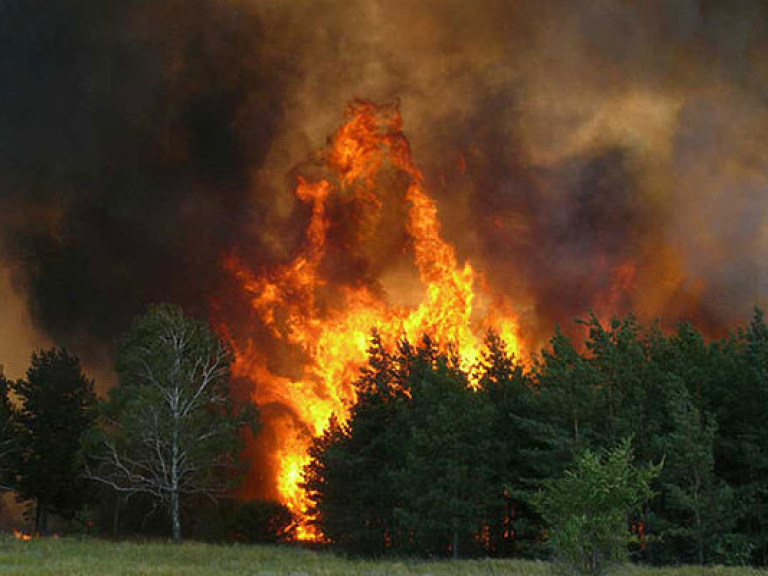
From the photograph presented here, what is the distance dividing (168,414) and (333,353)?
29.3 meters

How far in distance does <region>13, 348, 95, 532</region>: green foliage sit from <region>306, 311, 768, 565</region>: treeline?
24.5m

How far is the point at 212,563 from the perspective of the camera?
33000 millimetres

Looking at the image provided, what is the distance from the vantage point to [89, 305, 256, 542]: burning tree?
4462cm

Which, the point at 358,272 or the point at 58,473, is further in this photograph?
the point at 358,272

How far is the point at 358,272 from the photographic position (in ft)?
263

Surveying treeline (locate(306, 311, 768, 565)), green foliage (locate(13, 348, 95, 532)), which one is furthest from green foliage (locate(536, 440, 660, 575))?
green foliage (locate(13, 348, 95, 532))

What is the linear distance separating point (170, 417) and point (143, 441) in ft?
7.85

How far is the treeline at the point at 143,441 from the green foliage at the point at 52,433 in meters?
0.09

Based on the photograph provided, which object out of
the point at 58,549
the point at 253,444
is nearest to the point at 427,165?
the point at 253,444

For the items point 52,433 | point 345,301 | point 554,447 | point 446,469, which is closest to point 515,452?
point 554,447

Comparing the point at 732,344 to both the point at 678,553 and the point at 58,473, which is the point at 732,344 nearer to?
the point at 678,553

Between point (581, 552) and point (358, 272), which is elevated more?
point (358, 272)

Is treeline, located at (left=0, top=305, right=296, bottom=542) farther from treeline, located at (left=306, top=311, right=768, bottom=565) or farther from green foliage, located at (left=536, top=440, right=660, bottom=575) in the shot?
green foliage, located at (left=536, top=440, right=660, bottom=575)

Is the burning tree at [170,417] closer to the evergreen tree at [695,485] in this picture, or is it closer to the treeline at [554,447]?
the treeline at [554,447]
